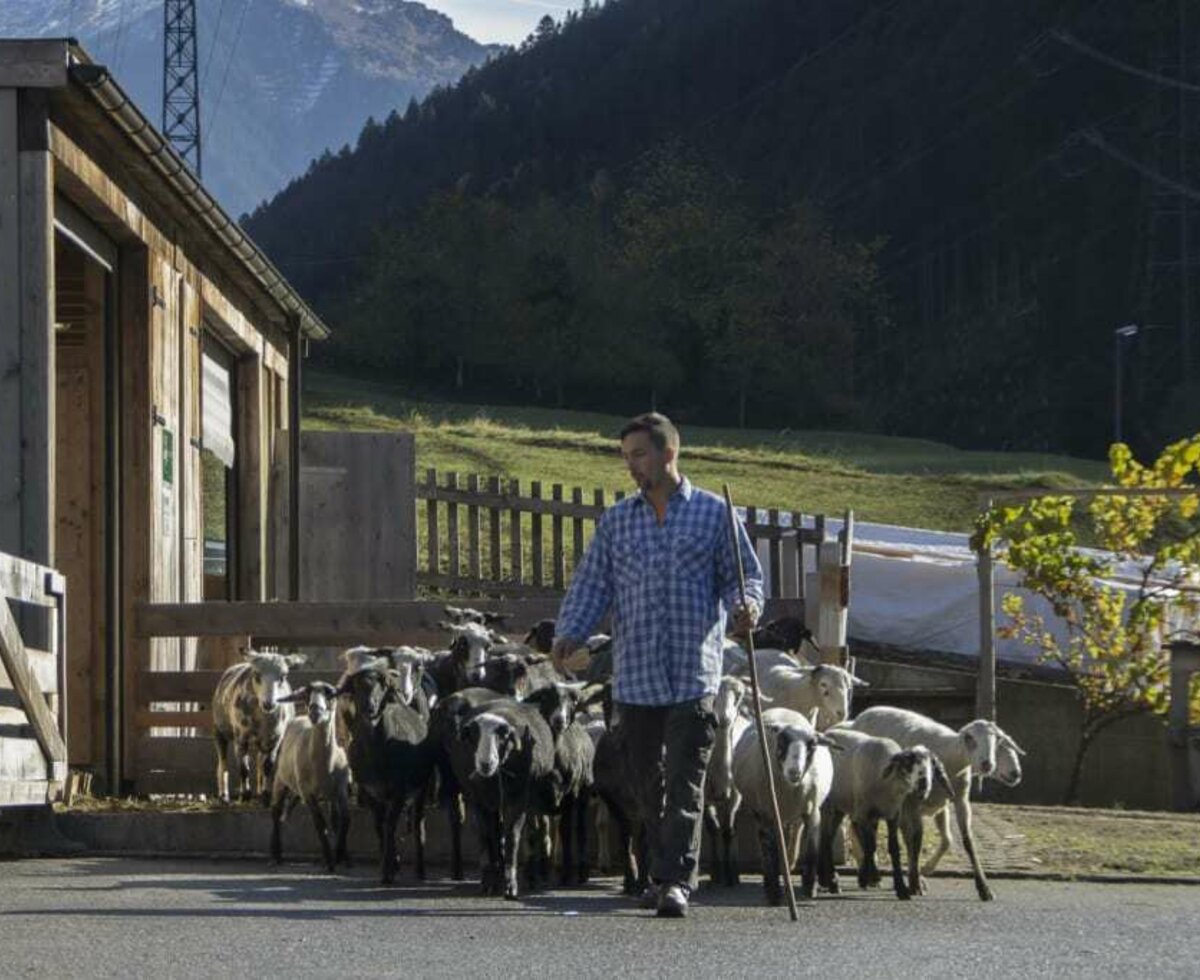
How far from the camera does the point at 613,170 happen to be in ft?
399

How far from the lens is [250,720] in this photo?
61.1 feet

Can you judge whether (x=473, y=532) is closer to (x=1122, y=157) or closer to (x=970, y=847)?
(x=970, y=847)

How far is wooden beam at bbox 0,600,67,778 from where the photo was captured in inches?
599

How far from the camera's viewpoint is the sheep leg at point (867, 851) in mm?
15062

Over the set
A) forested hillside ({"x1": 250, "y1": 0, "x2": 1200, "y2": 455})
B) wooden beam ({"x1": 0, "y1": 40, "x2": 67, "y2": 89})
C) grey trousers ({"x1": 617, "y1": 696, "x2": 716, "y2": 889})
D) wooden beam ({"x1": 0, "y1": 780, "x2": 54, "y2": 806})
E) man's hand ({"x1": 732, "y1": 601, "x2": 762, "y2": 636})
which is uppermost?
forested hillside ({"x1": 250, "y1": 0, "x2": 1200, "y2": 455})

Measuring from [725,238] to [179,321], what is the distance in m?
76.6

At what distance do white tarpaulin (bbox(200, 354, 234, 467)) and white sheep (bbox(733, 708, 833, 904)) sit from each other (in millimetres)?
8831

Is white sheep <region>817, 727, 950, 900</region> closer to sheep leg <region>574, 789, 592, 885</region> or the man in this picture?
sheep leg <region>574, 789, 592, 885</region>

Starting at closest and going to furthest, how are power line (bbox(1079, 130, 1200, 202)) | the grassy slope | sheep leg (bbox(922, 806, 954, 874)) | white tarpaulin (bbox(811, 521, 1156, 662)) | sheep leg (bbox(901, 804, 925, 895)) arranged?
1. sheep leg (bbox(901, 804, 925, 895))
2. sheep leg (bbox(922, 806, 954, 874))
3. white tarpaulin (bbox(811, 521, 1156, 662))
4. the grassy slope
5. power line (bbox(1079, 130, 1200, 202))

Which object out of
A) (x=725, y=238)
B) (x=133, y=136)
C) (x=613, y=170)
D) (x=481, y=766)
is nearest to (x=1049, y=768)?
(x=133, y=136)

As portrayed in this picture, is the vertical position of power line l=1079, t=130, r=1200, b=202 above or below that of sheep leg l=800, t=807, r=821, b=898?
above

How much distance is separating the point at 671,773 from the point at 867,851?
2167 millimetres

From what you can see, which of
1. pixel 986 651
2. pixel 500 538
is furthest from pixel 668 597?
pixel 500 538

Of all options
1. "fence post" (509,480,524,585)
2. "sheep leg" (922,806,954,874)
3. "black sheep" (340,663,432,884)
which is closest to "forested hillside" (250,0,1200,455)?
"fence post" (509,480,524,585)
